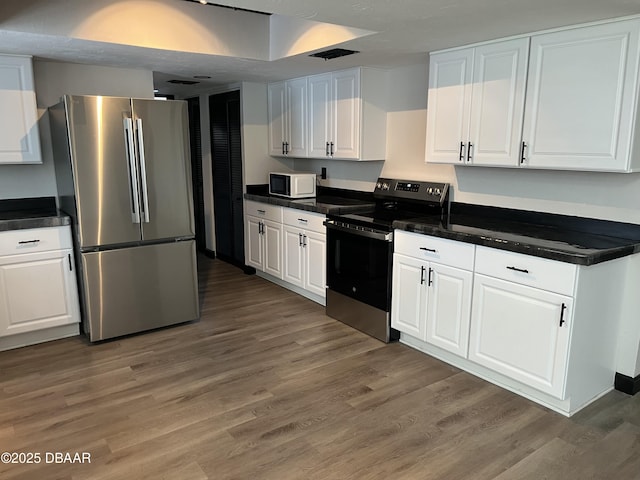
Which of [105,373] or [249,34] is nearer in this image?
[105,373]

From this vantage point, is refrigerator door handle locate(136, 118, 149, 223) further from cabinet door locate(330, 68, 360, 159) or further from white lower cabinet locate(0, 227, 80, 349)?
cabinet door locate(330, 68, 360, 159)

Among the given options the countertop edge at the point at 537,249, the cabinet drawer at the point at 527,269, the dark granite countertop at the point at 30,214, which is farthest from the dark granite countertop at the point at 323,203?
the dark granite countertop at the point at 30,214

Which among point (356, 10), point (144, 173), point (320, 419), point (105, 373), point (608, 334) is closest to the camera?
point (356, 10)

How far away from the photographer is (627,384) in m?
2.86

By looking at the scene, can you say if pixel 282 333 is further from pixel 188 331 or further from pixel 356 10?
pixel 356 10

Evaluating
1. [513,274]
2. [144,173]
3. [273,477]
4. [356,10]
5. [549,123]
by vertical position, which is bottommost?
[273,477]

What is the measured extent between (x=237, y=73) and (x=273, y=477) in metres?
3.57

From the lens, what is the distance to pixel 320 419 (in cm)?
262

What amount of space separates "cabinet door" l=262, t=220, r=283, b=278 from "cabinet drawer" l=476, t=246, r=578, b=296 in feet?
7.76

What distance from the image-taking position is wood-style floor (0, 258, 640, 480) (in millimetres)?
2238

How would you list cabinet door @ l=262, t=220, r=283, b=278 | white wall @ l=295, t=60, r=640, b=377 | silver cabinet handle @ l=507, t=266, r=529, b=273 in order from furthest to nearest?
cabinet door @ l=262, t=220, r=283, b=278 < white wall @ l=295, t=60, r=640, b=377 < silver cabinet handle @ l=507, t=266, r=529, b=273

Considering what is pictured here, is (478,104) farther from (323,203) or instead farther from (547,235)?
(323,203)

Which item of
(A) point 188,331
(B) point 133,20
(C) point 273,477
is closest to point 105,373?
(A) point 188,331

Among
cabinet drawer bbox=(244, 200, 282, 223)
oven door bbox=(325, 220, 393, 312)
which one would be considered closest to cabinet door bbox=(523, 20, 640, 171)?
oven door bbox=(325, 220, 393, 312)
